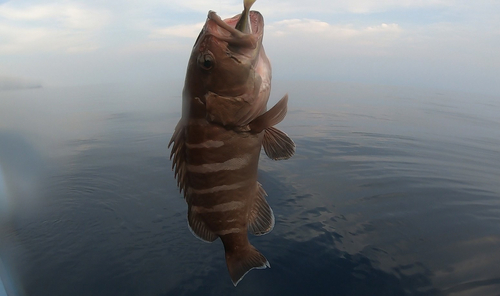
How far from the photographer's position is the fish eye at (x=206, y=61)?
6.32 feet

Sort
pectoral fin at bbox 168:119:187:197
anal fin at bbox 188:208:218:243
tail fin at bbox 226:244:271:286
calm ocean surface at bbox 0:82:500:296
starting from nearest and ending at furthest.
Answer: pectoral fin at bbox 168:119:187:197 → anal fin at bbox 188:208:218:243 → tail fin at bbox 226:244:271:286 → calm ocean surface at bbox 0:82:500:296

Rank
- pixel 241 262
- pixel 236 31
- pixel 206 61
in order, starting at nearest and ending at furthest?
pixel 236 31 < pixel 206 61 < pixel 241 262

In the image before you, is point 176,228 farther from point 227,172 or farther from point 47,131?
point 47,131

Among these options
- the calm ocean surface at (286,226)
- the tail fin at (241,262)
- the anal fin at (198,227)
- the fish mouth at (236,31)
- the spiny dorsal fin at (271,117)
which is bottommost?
the calm ocean surface at (286,226)

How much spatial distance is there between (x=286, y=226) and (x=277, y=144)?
12.2ft

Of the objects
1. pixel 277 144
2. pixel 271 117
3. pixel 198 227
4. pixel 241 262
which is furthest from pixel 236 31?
pixel 241 262

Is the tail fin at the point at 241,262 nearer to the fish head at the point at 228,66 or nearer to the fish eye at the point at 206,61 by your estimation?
the fish head at the point at 228,66

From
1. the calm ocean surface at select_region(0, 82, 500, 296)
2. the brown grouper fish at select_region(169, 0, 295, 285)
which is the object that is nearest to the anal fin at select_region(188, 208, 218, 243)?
the brown grouper fish at select_region(169, 0, 295, 285)

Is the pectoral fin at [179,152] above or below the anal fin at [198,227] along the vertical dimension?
above

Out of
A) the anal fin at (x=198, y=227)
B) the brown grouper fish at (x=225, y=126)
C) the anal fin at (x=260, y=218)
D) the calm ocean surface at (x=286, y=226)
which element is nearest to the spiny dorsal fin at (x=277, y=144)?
the brown grouper fish at (x=225, y=126)

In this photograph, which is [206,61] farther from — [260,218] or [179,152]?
[260,218]

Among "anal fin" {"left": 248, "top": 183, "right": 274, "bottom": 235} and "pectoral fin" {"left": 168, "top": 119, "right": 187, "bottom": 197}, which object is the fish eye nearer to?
"pectoral fin" {"left": 168, "top": 119, "right": 187, "bottom": 197}

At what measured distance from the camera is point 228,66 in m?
Result: 1.95

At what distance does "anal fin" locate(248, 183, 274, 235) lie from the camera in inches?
97.0
